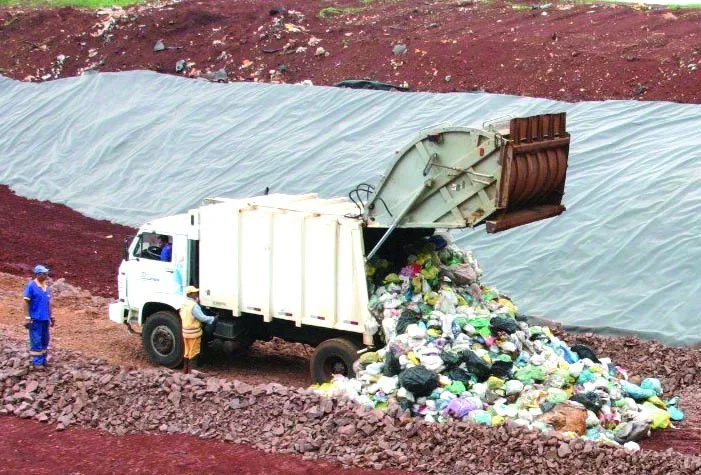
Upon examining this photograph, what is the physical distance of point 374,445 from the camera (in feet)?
33.3

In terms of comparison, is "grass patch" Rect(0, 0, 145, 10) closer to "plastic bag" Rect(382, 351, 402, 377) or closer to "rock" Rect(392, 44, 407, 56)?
"rock" Rect(392, 44, 407, 56)

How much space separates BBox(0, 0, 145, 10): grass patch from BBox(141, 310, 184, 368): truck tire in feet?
99.4

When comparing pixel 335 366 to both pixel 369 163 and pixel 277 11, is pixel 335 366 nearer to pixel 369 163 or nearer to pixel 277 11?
pixel 369 163

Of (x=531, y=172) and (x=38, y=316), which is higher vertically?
(x=531, y=172)

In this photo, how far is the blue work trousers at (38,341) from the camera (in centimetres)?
1259

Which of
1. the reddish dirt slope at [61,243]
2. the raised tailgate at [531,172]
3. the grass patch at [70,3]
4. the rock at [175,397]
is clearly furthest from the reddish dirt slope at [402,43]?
the rock at [175,397]

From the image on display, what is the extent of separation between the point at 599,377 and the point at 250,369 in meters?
5.02

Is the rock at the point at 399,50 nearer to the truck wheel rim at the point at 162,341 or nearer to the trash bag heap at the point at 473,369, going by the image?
the trash bag heap at the point at 473,369

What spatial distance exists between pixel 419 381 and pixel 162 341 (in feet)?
15.2

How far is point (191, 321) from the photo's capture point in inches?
542

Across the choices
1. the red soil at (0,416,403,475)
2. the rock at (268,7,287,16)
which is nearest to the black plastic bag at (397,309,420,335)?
the red soil at (0,416,403,475)

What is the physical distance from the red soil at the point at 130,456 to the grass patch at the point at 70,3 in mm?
33988

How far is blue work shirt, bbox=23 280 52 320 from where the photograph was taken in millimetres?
12742

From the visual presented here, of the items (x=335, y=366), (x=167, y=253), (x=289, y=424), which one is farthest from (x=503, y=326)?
(x=167, y=253)
